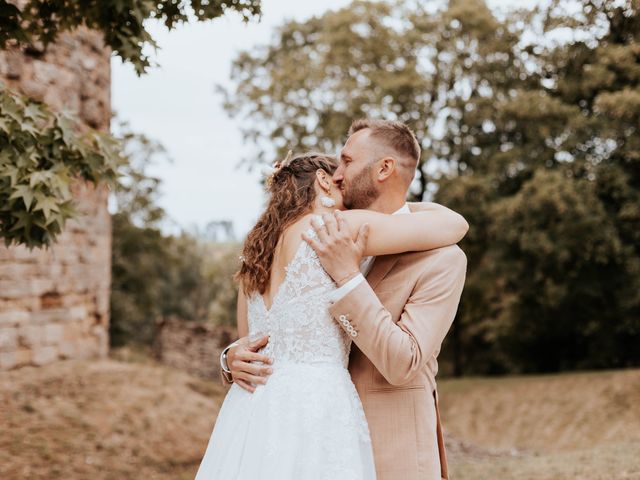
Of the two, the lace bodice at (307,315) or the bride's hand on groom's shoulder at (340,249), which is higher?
the bride's hand on groom's shoulder at (340,249)

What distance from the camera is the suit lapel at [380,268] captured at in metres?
2.79

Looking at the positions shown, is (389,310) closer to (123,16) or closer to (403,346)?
(403,346)

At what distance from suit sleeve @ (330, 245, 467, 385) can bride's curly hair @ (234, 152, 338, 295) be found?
15.9 inches

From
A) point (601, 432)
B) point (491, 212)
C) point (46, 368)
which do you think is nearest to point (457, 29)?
point (491, 212)

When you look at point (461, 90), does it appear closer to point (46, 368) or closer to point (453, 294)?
point (46, 368)

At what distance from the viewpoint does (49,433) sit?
7.11 metres

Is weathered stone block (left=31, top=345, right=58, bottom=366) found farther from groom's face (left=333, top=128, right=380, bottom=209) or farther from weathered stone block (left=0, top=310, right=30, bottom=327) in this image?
groom's face (left=333, top=128, right=380, bottom=209)

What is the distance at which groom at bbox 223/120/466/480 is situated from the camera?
8.24 feet

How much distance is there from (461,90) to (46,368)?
1463 centimetres

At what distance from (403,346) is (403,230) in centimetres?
44

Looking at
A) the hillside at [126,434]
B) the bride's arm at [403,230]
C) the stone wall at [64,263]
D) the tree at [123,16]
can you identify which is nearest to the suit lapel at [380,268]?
the bride's arm at [403,230]

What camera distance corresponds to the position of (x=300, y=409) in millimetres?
2582

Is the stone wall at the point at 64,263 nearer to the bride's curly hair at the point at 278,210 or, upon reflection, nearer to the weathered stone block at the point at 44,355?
the weathered stone block at the point at 44,355

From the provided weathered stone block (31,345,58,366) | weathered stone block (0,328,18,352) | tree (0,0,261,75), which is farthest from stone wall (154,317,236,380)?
tree (0,0,261,75)
